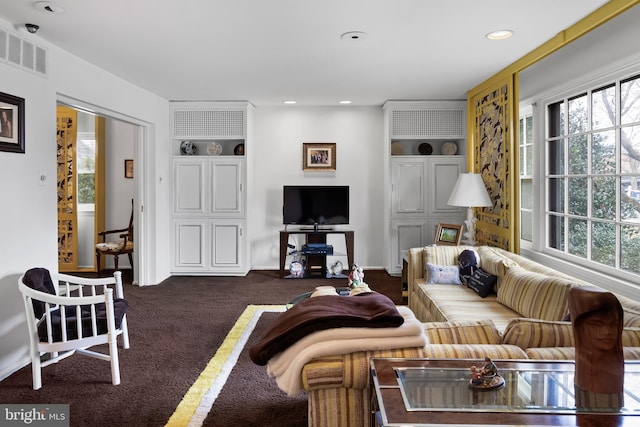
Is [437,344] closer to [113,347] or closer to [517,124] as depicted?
[113,347]

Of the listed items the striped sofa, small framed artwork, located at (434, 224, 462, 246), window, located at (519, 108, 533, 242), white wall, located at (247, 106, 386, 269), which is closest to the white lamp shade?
window, located at (519, 108, 533, 242)

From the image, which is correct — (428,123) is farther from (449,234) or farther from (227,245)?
(227,245)

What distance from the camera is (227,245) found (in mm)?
6109

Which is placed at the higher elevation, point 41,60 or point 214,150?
point 41,60

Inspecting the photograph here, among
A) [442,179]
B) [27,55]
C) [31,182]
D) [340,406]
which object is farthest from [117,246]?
[340,406]

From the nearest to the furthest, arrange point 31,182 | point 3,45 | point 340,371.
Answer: point 340,371
point 3,45
point 31,182

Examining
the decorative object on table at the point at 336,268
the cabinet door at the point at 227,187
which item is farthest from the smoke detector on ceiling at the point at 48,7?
the decorative object on table at the point at 336,268

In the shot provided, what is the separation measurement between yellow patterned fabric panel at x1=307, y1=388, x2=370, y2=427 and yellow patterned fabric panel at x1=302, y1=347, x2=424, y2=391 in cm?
4

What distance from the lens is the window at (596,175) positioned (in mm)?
3104

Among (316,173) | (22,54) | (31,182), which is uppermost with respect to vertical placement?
(22,54)

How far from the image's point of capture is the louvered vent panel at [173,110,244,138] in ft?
19.9

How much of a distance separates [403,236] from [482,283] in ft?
8.54

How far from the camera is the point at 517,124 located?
13.8ft

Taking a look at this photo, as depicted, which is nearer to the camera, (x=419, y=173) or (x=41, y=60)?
(x=41, y=60)
